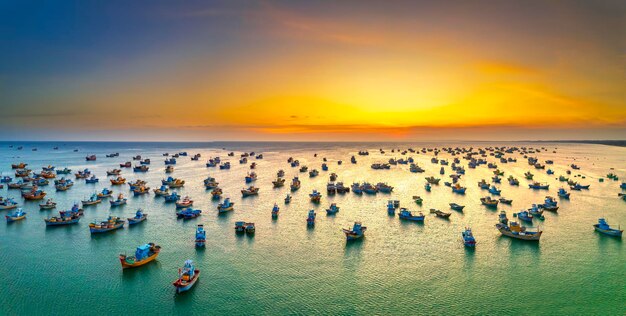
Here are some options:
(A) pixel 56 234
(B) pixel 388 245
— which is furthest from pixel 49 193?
(B) pixel 388 245

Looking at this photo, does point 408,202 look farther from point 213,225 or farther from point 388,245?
point 213,225

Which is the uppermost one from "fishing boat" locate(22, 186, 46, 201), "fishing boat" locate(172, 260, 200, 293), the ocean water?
"fishing boat" locate(22, 186, 46, 201)

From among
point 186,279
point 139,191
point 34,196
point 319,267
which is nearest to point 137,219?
point 139,191

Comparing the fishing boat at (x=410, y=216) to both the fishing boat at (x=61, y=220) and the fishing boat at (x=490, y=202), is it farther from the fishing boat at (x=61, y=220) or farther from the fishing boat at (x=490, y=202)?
the fishing boat at (x=61, y=220)

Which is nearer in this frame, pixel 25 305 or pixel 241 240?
pixel 25 305

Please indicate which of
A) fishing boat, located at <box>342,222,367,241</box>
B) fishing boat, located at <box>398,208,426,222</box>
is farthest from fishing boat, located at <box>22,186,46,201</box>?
fishing boat, located at <box>398,208,426,222</box>

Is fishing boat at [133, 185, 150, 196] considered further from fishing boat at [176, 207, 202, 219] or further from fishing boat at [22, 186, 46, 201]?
fishing boat at [176, 207, 202, 219]

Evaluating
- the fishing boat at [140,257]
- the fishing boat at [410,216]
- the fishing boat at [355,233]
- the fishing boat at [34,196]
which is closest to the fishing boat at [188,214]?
the fishing boat at [140,257]
